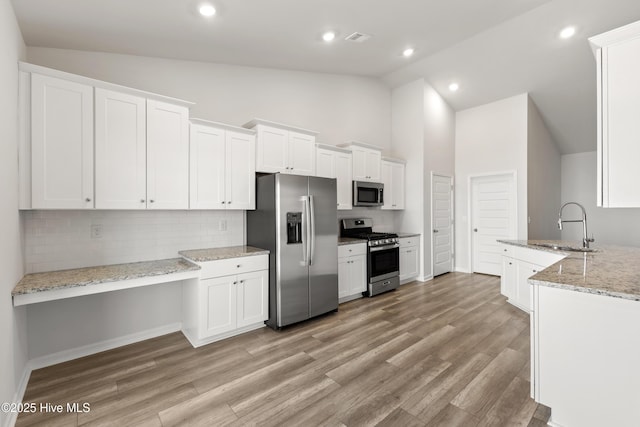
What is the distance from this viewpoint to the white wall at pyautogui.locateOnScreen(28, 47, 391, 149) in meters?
3.09

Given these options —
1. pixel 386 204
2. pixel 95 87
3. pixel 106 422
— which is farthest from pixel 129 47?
pixel 386 204

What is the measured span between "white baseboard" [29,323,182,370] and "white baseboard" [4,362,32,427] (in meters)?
0.09

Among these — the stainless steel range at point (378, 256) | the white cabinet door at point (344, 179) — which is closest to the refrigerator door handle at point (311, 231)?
the white cabinet door at point (344, 179)

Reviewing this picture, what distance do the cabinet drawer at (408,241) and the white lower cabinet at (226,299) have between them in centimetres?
286

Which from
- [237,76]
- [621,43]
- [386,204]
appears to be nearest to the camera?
[621,43]

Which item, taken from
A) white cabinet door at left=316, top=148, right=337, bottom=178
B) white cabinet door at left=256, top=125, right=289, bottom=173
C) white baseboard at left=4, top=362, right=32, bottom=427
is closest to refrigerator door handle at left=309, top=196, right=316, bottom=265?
white cabinet door at left=256, top=125, right=289, bottom=173

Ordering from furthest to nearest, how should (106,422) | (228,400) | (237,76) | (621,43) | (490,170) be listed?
(490,170) < (237,76) < (228,400) < (106,422) < (621,43)

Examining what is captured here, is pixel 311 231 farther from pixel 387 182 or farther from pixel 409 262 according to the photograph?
pixel 409 262

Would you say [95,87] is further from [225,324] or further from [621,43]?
[621,43]

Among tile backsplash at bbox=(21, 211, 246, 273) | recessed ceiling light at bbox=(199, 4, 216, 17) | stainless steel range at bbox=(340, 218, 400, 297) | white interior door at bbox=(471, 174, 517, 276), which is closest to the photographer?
recessed ceiling light at bbox=(199, 4, 216, 17)

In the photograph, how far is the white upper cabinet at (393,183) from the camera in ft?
18.5

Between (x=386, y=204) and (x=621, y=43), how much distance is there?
401 cm

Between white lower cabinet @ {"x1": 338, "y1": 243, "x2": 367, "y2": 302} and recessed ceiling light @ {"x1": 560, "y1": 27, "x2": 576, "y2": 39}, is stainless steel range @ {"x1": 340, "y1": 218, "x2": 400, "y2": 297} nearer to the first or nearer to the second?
white lower cabinet @ {"x1": 338, "y1": 243, "x2": 367, "y2": 302}

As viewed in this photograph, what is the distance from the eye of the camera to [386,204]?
5.64m
